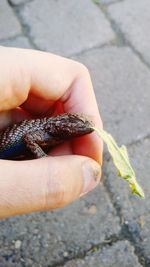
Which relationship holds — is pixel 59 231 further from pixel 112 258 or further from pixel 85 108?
pixel 85 108

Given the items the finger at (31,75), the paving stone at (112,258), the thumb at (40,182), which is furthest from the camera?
the paving stone at (112,258)

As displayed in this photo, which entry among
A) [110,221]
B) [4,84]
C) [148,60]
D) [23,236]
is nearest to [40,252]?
[23,236]

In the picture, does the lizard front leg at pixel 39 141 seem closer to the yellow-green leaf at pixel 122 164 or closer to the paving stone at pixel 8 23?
the yellow-green leaf at pixel 122 164

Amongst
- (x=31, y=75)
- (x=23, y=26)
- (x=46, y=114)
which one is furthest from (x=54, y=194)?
(x=23, y=26)

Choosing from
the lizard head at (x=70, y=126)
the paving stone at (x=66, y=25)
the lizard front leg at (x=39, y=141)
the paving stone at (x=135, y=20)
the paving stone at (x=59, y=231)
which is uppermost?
the lizard head at (x=70, y=126)

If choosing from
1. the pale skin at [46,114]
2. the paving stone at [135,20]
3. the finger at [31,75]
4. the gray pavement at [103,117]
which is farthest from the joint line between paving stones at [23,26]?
the finger at [31,75]

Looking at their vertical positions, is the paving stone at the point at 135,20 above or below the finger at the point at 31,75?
below

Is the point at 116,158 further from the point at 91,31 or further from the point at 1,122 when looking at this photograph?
the point at 91,31
